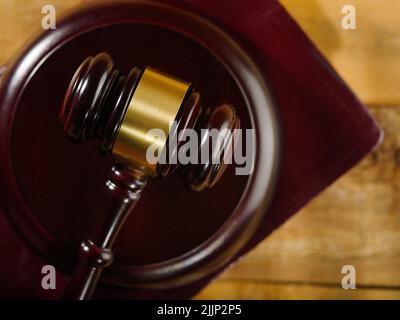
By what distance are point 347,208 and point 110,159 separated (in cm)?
36

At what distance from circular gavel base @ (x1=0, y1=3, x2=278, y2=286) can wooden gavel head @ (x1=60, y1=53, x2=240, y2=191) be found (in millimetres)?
152

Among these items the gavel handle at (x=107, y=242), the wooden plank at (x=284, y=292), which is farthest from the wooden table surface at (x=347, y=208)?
the gavel handle at (x=107, y=242)

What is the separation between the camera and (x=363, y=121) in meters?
0.72

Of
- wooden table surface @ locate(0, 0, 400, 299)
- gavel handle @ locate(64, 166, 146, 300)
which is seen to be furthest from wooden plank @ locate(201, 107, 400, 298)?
gavel handle @ locate(64, 166, 146, 300)

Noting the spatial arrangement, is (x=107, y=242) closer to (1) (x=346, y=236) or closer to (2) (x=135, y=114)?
(2) (x=135, y=114)

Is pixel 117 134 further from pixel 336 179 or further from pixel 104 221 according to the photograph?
pixel 336 179

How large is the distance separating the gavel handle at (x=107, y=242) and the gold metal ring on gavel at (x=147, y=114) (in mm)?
36

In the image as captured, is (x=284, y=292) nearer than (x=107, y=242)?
No

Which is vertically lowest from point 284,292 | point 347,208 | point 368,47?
point 284,292

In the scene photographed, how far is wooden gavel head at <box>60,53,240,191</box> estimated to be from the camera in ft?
1.71

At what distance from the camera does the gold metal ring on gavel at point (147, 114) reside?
1.72 feet

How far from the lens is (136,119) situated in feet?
1.72

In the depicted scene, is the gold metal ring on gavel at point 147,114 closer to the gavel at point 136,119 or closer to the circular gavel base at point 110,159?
the gavel at point 136,119

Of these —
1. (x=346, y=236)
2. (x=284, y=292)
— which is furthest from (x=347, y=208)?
(x=284, y=292)
